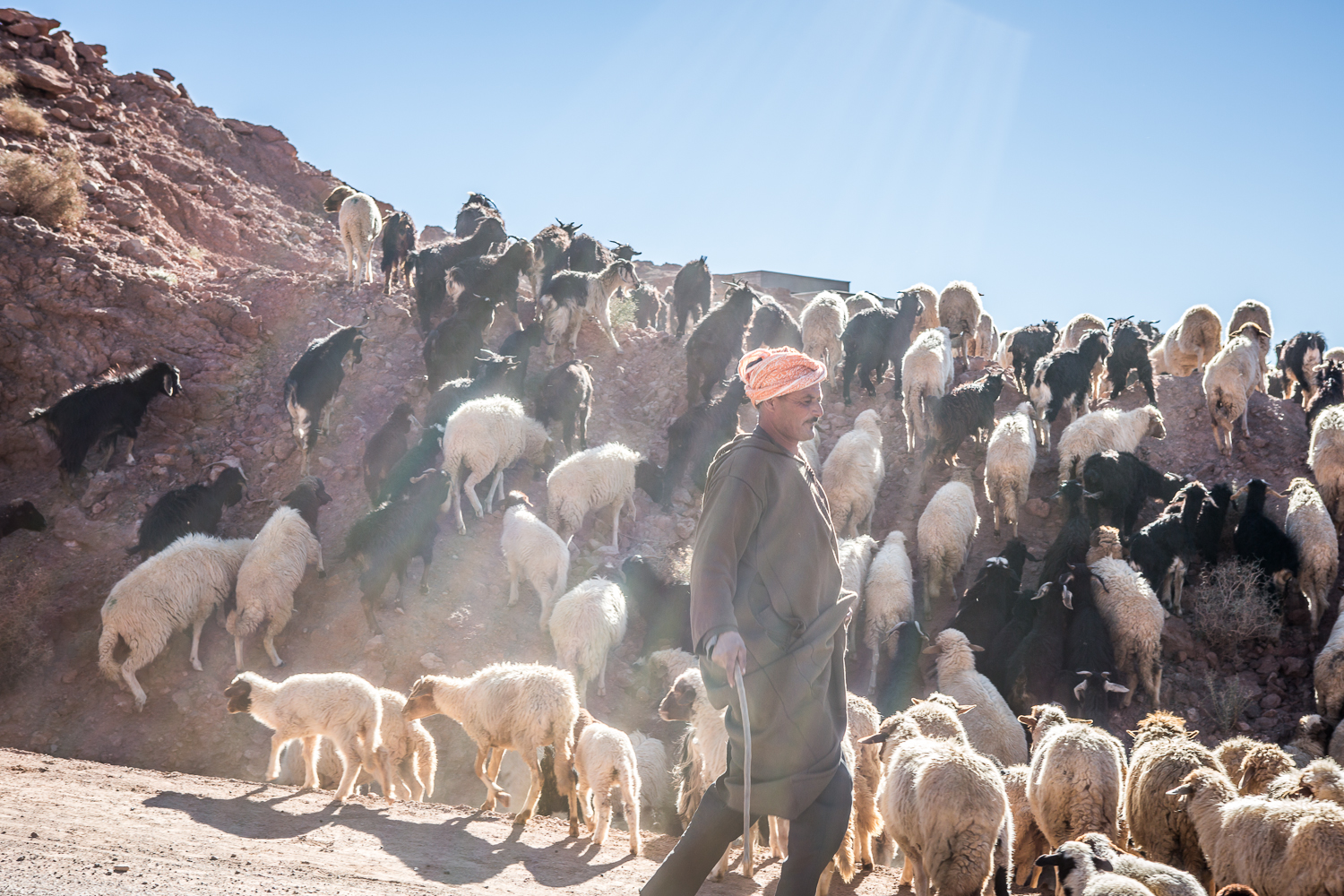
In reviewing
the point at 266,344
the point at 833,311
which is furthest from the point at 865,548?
the point at 266,344

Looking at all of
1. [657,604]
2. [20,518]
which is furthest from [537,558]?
[20,518]

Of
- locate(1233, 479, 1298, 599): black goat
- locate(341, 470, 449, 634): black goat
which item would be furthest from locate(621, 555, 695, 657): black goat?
locate(1233, 479, 1298, 599): black goat

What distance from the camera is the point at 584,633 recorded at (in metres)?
6.84

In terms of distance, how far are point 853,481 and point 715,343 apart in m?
2.74

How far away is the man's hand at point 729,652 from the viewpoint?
225 cm

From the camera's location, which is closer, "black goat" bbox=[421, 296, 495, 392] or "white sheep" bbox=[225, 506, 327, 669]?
"white sheep" bbox=[225, 506, 327, 669]

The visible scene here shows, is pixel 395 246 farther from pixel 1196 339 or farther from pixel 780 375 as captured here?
pixel 1196 339

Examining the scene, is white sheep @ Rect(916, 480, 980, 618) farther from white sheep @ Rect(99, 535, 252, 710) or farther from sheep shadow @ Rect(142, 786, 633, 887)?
white sheep @ Rect(99, 535, 252, 710)

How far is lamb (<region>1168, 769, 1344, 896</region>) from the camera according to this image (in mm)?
3393

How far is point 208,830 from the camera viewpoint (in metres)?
3.95

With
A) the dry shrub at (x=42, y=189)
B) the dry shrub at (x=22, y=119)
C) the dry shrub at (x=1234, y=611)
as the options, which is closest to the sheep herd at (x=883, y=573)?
the dry shrub at (x=1234, y=611)

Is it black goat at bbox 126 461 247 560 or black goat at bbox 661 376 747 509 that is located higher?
black goat at bbox 661 376 747 509

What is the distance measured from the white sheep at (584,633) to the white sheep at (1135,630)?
4547 mm

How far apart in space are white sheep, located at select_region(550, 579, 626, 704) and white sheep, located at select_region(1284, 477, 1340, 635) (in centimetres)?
683
